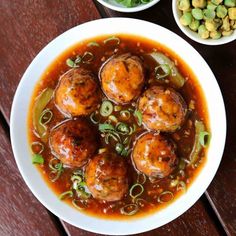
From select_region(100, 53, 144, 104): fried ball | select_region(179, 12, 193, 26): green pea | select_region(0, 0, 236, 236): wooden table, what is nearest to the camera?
select_region(100, 53, 144, 104): fried ball

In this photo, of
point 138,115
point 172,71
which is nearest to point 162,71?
point 172,71

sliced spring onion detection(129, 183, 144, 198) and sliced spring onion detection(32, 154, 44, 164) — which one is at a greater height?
sliced spring onion detection(32, 154, 44, 164)

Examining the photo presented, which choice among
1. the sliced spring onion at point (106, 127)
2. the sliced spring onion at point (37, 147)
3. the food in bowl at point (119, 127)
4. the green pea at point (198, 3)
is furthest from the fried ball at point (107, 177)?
the green pea at point (198, 3)

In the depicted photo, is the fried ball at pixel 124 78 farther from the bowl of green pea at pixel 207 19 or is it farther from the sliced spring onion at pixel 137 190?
the sliced spring onion at pixel 137 190

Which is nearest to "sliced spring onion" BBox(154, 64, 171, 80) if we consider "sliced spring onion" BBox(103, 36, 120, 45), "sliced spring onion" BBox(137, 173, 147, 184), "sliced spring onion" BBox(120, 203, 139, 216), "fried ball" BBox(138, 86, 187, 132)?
"fried ball" BBox(138, 86, 187, 132)

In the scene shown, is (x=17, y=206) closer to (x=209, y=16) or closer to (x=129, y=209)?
(x=129, y=209)

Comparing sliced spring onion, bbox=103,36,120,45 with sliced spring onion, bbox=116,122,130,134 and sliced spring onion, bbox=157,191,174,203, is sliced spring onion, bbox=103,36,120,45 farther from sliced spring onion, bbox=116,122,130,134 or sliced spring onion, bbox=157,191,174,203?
sliced spring onion, bbox=157,191,174,203

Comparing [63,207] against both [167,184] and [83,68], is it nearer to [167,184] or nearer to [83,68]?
[167,184]
